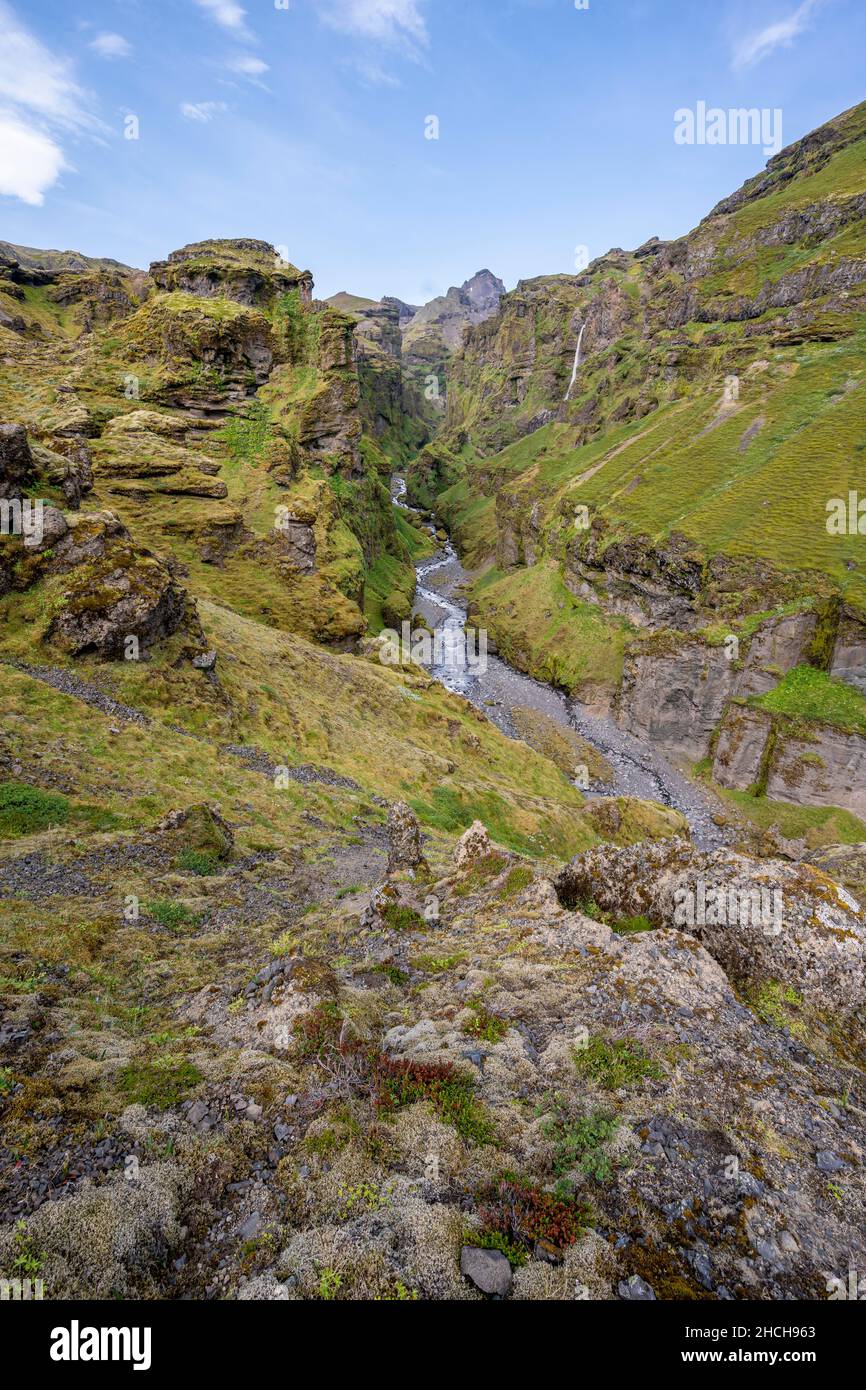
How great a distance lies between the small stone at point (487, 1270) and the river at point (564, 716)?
51.3 m

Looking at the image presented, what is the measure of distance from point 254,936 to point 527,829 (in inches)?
827

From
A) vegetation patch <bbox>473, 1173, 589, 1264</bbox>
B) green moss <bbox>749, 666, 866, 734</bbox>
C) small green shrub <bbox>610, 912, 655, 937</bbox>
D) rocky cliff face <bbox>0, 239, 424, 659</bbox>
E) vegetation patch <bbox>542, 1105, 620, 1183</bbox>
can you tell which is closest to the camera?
vegetation patch <bbox>473, 1173, 589, 1264</bbox>

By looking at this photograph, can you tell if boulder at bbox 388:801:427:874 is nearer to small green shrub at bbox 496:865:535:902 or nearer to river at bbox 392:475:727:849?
small green shrub at bbox 496:865:535:902

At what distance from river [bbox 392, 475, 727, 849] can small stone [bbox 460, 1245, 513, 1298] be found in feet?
168

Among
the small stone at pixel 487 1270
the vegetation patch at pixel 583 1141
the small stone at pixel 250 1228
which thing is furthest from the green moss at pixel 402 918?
the small stone at pixel 487 1270

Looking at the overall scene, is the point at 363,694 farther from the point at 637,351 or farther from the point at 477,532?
the point at 637,351

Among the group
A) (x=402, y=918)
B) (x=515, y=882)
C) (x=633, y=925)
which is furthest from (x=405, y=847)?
(x=633, y=925)

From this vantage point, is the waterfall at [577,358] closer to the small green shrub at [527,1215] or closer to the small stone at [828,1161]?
the small stone at [828,1161]

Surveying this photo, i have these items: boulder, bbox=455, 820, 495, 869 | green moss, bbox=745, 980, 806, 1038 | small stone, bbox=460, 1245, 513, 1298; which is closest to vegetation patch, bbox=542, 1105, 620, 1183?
small stone, bbox=460, 1245, 513, 1298

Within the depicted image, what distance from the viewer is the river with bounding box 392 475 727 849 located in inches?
2271

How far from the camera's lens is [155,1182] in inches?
209

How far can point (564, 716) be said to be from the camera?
245ft

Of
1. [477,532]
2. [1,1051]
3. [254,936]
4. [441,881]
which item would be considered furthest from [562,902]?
[477,532]

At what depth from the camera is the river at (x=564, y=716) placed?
189 ft
